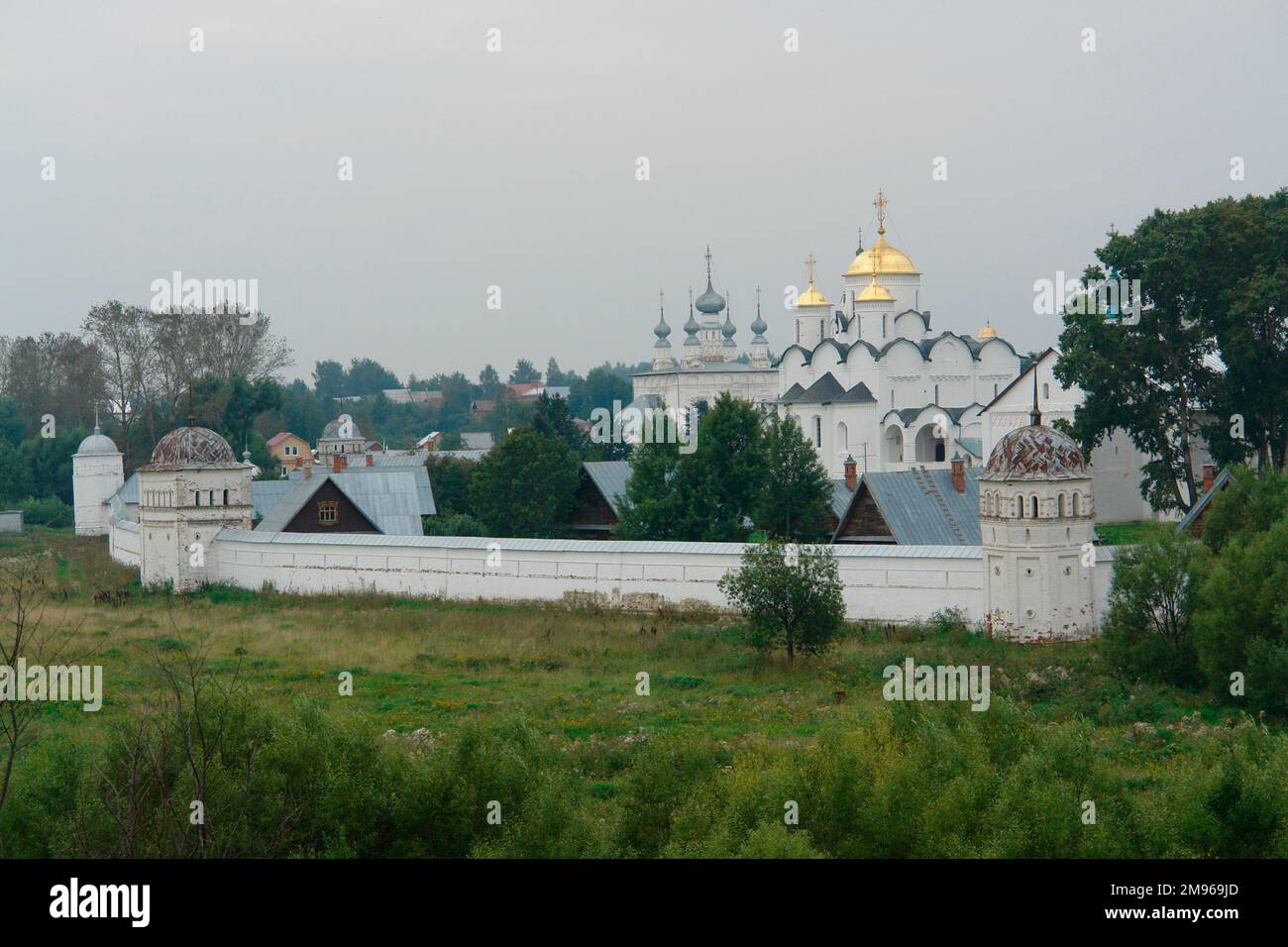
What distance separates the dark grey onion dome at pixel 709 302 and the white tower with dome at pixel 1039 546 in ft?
198

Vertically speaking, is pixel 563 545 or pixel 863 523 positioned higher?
pixel 863 523

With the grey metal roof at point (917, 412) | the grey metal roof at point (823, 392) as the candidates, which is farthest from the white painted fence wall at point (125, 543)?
the grey metal roof at point (917, 412)

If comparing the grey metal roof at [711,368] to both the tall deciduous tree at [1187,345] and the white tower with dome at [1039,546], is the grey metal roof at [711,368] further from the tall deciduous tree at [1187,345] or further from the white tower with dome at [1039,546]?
the white tower with dome at [1039,546]

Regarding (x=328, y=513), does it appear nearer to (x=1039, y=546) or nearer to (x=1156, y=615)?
(x=1039, y=546)

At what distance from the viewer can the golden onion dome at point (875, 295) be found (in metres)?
51.4

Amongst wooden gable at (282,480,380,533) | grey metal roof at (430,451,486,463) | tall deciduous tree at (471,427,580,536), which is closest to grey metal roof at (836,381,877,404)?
grey metal roof at (430,451,486,463)

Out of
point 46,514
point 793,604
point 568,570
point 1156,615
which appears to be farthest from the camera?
point 46,514

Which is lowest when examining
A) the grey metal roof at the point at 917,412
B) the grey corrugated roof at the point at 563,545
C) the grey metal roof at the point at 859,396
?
the grey corrugated roof at the point at 563,545

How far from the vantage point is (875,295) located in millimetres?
51469

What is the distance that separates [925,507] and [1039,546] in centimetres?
574

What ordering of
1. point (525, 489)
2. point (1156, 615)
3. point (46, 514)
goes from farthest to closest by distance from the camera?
point (46, 514) < point (525, 489) < point (1156, 615)

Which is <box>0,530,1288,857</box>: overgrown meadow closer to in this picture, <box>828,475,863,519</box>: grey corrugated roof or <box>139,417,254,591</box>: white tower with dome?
<box>139,417,254,591</box>: white tower with dome

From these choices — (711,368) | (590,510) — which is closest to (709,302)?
(711,368)
